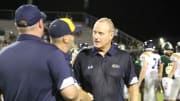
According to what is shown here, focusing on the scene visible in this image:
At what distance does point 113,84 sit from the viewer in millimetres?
4414

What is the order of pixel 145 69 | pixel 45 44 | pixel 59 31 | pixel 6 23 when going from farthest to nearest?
pixel 6 23
pixel 145 69
pixel 59 31
pixel 45 44

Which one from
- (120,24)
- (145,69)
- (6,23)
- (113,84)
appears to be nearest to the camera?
(113,84)

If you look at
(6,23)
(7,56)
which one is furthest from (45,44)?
(6,23)

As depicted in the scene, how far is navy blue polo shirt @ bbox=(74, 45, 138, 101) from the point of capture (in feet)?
14.4

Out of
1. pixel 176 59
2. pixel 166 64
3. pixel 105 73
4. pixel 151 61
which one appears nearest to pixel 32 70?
pixel 105 73

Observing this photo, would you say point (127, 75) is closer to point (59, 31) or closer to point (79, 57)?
point (79, 57)

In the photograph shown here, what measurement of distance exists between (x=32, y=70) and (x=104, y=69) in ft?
4.67

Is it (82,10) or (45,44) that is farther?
(82,10)

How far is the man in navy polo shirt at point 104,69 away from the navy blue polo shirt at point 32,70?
1.24 metres

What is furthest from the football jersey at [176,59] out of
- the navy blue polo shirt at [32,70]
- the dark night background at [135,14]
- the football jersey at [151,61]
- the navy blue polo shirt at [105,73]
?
the dark night background at [135,14]

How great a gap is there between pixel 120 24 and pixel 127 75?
22200mm

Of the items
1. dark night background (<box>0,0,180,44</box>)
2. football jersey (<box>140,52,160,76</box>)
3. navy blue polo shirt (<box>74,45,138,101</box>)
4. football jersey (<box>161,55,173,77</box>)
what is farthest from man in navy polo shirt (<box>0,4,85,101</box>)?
dark night background (<box>0,0,180,44</box>)

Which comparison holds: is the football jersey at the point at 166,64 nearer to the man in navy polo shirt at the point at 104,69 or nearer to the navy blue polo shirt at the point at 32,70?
the man in navy polo shirt at the point at 104,69

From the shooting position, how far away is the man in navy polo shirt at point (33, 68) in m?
3.10
